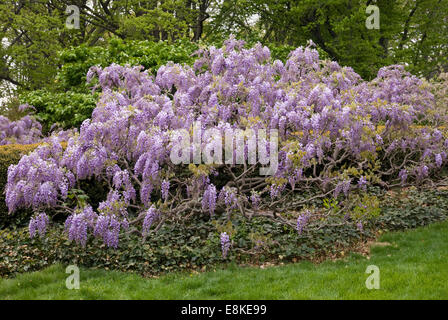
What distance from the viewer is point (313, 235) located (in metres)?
7.22

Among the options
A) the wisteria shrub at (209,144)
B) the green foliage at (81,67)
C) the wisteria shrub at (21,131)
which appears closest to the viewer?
the wisteria shrub at (209,144)

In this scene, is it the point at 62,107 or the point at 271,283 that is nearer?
the point at 271,283

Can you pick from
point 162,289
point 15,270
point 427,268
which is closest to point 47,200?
point 15,270

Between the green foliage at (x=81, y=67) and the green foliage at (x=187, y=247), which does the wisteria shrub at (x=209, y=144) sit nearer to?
the green foliage at (x=187, y=247)

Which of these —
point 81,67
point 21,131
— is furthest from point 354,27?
point 21,131

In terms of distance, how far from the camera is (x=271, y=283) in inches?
218

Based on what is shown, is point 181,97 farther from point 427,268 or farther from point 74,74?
point 74,74

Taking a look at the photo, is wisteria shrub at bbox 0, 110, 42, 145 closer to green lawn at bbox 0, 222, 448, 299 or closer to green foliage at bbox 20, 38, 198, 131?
green foliage at bbox 20, 38, 198, 131

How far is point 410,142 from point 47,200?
6.12 metres

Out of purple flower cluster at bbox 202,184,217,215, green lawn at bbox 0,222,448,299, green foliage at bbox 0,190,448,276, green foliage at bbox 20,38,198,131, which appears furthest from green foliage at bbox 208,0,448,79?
purple flower cluster at bbox 202,184,217,215

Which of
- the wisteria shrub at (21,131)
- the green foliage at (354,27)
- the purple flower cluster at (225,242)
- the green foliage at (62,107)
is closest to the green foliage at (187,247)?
the purple flower cluster at (225,242)

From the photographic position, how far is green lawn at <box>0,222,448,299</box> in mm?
5148

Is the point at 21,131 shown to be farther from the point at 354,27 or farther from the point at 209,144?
the point at 354,27

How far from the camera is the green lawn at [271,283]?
5.15 metres
